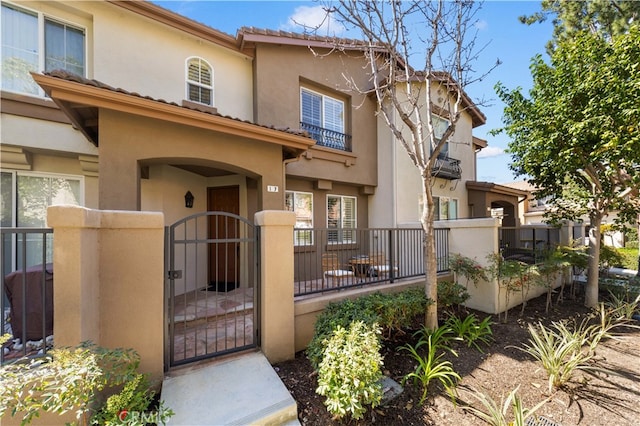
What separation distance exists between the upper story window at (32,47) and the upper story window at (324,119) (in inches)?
233

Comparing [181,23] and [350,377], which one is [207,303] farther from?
[181,23]

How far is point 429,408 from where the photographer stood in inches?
138

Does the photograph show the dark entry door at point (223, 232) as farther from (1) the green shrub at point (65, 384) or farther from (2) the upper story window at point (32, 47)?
(1) the green shrub at point (65, 384)

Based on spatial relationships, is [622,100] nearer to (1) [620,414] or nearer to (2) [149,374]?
(1) [620,414]

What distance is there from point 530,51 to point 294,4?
22.1 ft

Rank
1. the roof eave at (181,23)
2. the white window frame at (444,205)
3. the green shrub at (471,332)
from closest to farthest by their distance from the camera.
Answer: the green shrub at (471,332)
the roof eave at (181,23)
the white window frame at (444,205)

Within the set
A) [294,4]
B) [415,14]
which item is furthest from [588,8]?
[294,4]

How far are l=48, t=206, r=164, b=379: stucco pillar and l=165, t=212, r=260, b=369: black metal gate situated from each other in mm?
256

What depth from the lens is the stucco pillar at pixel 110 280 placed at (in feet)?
9.20

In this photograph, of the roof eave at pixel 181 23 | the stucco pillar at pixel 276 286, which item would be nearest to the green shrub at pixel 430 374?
the stucco pillar at pixel 276 286

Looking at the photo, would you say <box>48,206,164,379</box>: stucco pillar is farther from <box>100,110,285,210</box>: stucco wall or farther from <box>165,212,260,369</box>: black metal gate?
<box>100,110,285,210</box>: stucco wall

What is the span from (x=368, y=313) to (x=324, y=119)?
741 centimetres

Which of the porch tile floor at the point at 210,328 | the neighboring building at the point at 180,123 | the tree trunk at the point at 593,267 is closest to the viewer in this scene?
the porch tile floor at the point at 210,328

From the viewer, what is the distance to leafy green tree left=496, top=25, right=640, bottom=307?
5629 mm
